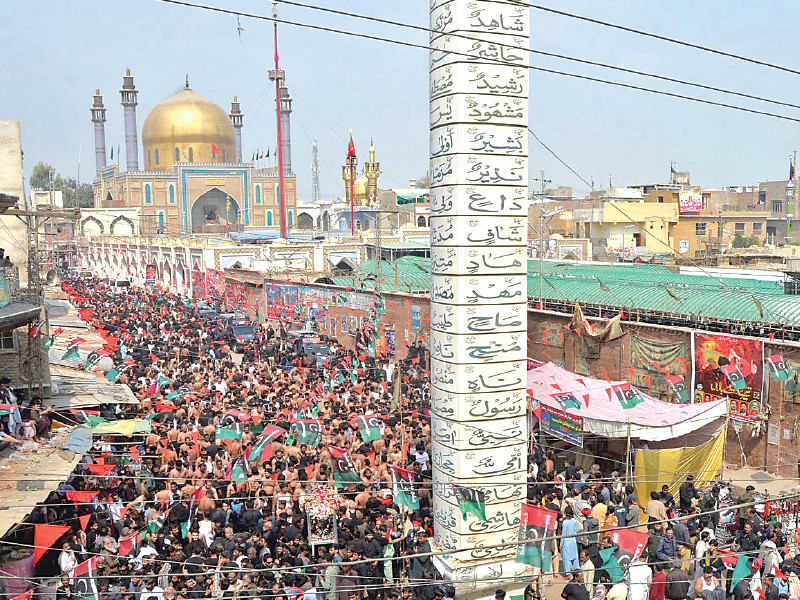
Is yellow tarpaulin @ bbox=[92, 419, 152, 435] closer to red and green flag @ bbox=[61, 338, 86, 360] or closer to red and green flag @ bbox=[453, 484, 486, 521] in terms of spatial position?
red and green flag @ bbox=[61, 338, 86, 360]

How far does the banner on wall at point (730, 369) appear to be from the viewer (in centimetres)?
1497

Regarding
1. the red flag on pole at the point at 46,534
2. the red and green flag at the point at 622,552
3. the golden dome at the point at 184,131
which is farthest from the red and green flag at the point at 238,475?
the golden dome at the point at 184,131

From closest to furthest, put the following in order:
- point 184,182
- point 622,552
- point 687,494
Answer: point 622,552 < point 687,494 < point 184,182

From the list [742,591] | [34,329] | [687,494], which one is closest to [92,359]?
[34,329]

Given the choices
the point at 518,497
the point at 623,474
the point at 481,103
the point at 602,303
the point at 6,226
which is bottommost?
the point at 623,474

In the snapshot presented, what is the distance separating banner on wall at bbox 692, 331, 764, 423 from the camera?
1497 centimetres

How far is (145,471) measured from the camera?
13.1 m

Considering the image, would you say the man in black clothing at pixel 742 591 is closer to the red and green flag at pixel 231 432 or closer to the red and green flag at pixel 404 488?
the red and green flag at pixel 404 488

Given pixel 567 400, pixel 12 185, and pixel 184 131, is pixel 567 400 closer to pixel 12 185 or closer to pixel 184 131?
pixel 12 185

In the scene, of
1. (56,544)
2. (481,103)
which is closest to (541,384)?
(481,103)

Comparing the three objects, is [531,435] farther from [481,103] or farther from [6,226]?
[6,226]

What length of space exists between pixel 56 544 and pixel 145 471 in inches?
100

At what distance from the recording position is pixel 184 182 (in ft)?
221

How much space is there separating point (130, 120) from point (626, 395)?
69916mm
